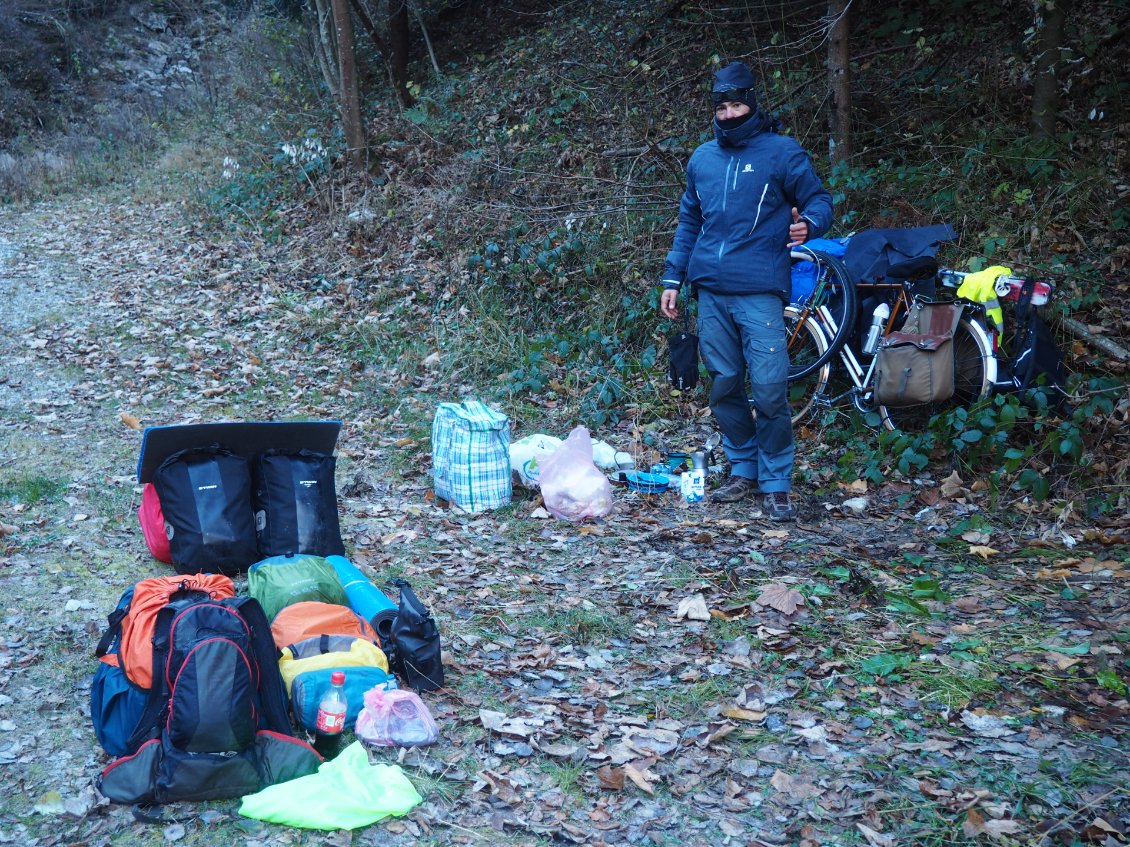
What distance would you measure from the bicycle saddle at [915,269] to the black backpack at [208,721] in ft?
14.6

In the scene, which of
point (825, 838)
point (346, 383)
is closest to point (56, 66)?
point (346, 383)

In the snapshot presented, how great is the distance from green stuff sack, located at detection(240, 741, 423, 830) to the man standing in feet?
9.66

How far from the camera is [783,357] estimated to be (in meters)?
5.28

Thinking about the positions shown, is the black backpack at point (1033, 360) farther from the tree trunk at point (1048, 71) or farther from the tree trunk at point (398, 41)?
the tree trunk at point (398, 41)

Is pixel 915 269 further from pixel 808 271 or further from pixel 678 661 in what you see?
pixel 678 661

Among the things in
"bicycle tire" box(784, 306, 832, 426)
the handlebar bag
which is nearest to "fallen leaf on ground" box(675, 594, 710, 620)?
the handlebar bag

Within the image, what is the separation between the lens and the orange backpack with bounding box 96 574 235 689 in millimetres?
3295

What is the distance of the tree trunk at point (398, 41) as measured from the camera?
14422mm

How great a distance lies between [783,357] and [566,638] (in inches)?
83.4

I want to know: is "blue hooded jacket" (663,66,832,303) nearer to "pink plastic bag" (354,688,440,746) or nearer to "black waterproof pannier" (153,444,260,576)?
"black waterproof pannier" (153,444,260,576)

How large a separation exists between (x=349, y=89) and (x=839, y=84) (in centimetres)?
667

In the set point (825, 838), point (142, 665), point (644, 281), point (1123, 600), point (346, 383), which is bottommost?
point (825, 838)

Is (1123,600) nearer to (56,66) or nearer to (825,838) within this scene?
(825,838)

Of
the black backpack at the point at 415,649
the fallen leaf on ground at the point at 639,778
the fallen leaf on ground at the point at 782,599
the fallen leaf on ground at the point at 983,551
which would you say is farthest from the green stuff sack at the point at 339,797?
the fallen leaf on ground at the point at 983,551
